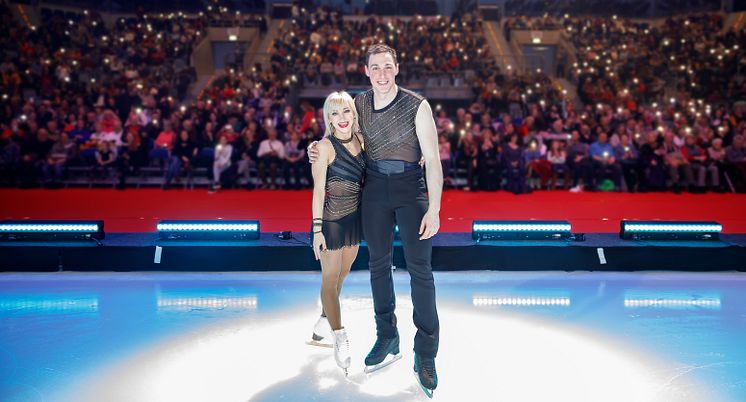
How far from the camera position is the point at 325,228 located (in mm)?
3381

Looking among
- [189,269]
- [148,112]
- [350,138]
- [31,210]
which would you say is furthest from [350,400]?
[148,112]

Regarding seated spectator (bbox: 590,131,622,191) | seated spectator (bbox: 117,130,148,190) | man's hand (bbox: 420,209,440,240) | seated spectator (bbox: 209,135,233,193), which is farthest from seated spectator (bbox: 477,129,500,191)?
man's hand (bbox: 420,209,440,240)

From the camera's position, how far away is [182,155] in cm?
1129

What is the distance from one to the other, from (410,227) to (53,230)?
3.84 m

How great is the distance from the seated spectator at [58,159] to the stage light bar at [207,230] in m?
6.36

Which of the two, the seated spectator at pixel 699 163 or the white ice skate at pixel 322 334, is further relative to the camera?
the seated spectator at pixel 699 163

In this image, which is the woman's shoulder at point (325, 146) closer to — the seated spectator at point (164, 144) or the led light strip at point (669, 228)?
the led light strip at point (669, 228)

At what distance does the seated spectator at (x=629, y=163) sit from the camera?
10977 millimetres

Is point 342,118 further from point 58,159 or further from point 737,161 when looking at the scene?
point 737,161

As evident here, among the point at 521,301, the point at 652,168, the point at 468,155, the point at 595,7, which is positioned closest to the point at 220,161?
Result: the point at 468,155

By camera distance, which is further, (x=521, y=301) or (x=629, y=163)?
(x=629, y=163)

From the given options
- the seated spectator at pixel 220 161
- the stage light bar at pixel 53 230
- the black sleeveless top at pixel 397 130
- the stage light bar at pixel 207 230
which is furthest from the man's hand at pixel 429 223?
the seated spectator at pixel 220 161

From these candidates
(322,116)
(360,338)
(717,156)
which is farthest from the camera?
(322,116)

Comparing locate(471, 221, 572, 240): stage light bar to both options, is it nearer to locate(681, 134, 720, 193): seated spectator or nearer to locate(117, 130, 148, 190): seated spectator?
locate(681, 134, 720, 193): seated spectator
